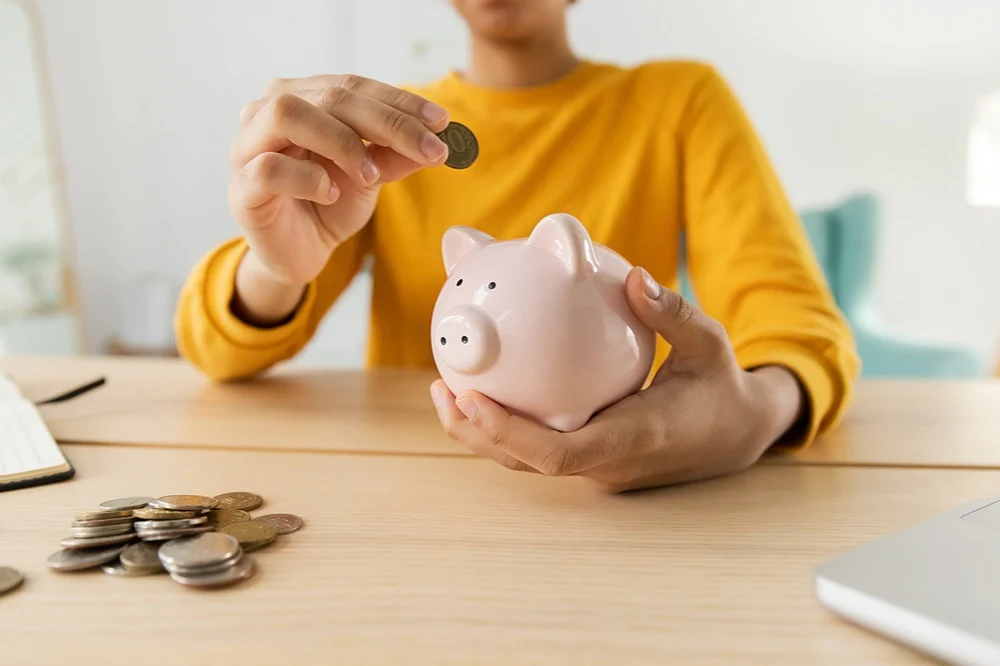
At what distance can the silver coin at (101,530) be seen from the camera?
345 mm

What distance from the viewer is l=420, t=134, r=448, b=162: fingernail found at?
451mm

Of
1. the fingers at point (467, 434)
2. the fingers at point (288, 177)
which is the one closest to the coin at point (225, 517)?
the fingers at point (467, 434)

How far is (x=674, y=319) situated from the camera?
1.31 ft

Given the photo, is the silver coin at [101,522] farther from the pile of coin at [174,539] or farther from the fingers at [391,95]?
the fingers at [391,95]

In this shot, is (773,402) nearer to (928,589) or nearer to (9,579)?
(928,589)

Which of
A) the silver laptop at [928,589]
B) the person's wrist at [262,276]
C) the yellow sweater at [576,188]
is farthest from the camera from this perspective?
the yellow sweater at [576,188]

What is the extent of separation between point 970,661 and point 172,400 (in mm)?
623

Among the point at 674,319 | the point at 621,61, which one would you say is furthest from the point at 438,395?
the point at 621,61

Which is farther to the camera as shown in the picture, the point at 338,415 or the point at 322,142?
the point at 338,415

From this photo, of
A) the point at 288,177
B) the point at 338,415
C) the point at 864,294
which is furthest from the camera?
the point at 864,294

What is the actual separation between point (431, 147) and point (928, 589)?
1.12 ft

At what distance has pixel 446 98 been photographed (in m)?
0.89

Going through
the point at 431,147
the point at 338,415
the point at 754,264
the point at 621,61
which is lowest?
the point at 338,415

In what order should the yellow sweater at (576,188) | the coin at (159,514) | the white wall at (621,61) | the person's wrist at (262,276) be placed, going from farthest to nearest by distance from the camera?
1. the white wall at (621,61)
2. the yellow sweater at (576,188)
3. the person's wrist at (262,276)
4. the coin at (159,514)
